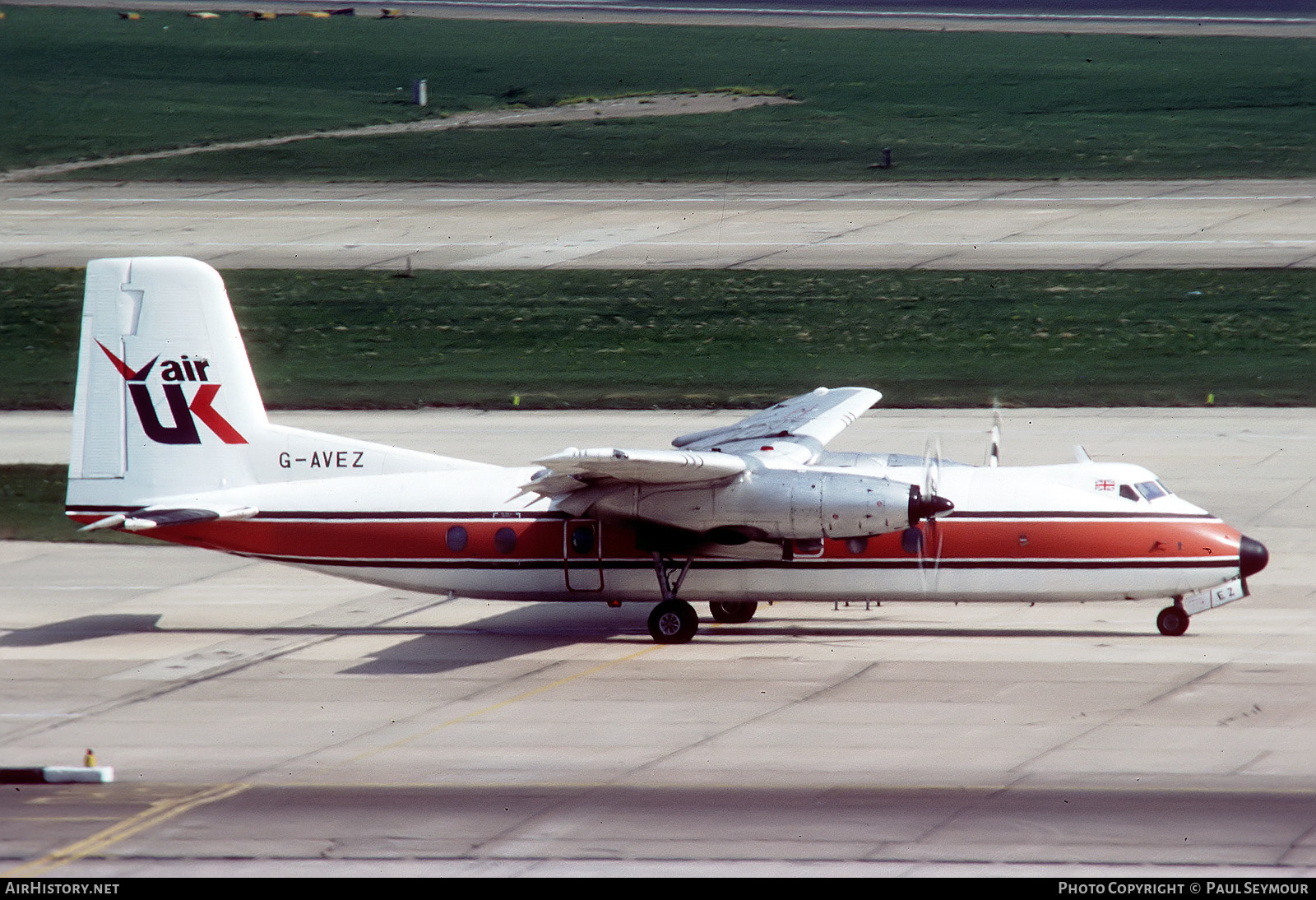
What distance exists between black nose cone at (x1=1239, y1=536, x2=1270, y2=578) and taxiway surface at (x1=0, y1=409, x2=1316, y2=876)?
3.78 feet

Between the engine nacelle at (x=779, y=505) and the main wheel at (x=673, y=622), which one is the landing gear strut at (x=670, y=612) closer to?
the main wheel at (x=673, y=622)

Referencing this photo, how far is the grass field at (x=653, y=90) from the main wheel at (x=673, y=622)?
4882 centimetres

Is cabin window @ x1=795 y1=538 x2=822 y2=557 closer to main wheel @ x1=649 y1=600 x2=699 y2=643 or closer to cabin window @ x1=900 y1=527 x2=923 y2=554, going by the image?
cabin window @ x1=900 y1=527 x2=923 y2=554

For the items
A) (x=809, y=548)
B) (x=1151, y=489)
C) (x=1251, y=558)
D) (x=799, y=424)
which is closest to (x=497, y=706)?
(x=809, y=548)

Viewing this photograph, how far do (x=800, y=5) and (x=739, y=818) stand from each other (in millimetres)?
113119

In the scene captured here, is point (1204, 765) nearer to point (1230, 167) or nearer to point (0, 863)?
point (0, 863)

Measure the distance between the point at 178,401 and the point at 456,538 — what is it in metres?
5.15

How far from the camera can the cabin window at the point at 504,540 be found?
28.3 m

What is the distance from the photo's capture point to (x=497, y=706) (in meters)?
24.4

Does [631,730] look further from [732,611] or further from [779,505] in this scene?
[732,611]

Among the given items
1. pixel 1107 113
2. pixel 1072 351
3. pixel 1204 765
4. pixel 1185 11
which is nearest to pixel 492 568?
pixel 1204 765

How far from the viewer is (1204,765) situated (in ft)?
68.6

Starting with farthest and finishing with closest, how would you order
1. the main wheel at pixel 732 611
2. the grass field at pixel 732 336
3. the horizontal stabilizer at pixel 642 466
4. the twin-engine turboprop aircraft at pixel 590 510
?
the grass field at pixel 732 336 → the main wheel at pixel 732 611 → the twin-engine turboprop aircraft at pixel 590 510 → the horizontal stabilizer at pixel 642 466

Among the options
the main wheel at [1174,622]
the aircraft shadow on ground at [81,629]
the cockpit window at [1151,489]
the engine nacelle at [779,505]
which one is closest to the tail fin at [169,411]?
the aircraft shadow on ground at [81,629]
